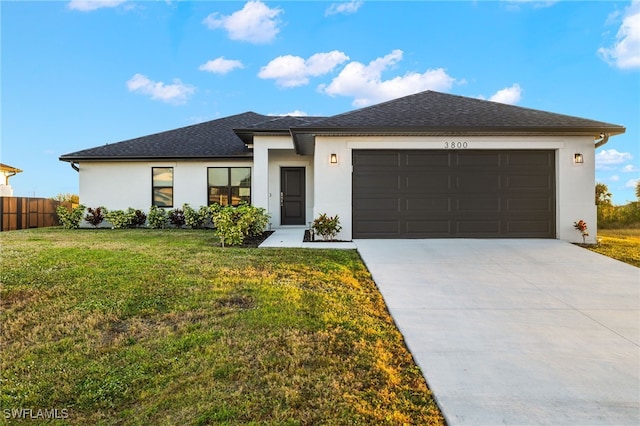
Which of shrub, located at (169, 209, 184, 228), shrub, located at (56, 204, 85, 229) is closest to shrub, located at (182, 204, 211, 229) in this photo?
shrub, located at (169, 209, 184, 228)

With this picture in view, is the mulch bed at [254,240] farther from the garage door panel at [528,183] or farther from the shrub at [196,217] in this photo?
the garage door panel at [528,183]

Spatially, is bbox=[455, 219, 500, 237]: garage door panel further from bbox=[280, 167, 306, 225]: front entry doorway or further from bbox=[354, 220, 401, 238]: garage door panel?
bbox=[280, 167, 306, 225]: front entry doorway

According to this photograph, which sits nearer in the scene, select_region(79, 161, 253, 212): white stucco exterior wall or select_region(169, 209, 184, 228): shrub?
select_region(169, 209, 184, 228): shrub

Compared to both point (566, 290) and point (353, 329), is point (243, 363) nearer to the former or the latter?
point (353, 329)

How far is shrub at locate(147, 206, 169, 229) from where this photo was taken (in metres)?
13.2

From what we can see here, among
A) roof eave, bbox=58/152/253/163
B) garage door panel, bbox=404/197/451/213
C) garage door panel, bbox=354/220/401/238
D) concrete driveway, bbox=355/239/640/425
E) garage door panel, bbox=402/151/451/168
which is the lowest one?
concrete driveway, bbox=355/239/640/425

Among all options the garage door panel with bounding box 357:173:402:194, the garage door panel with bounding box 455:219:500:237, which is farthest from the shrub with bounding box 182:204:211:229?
the garage door panel with bounding box 455:219:500:237

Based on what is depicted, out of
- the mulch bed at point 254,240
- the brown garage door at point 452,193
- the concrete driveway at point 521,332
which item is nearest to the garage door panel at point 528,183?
the brown garage door at point 452,193

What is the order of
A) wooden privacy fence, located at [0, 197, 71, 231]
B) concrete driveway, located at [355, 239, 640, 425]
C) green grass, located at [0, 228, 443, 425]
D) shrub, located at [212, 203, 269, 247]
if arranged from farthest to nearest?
wooden privacy fence, located at [0, 197, 71, 231] < shrub, located at [212, 203, 269, 247] < concrete driveway, located at [355, 239, 640, 425] < green grass, located at [0, 228, 443, 425]

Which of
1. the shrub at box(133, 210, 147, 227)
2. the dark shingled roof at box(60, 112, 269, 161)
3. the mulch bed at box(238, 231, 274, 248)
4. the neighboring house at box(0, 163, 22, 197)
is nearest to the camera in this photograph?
the mulch bed at box(238, 231, 274, 248)

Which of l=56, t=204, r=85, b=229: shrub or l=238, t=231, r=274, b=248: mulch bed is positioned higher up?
l=56, t=204, r=85, b=229: shrub

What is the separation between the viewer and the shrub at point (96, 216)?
13.5 m

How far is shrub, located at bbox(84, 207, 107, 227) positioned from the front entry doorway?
729cm

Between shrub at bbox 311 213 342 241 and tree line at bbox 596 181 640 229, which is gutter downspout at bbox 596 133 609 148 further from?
shrub at bbox 311 213 342 241
